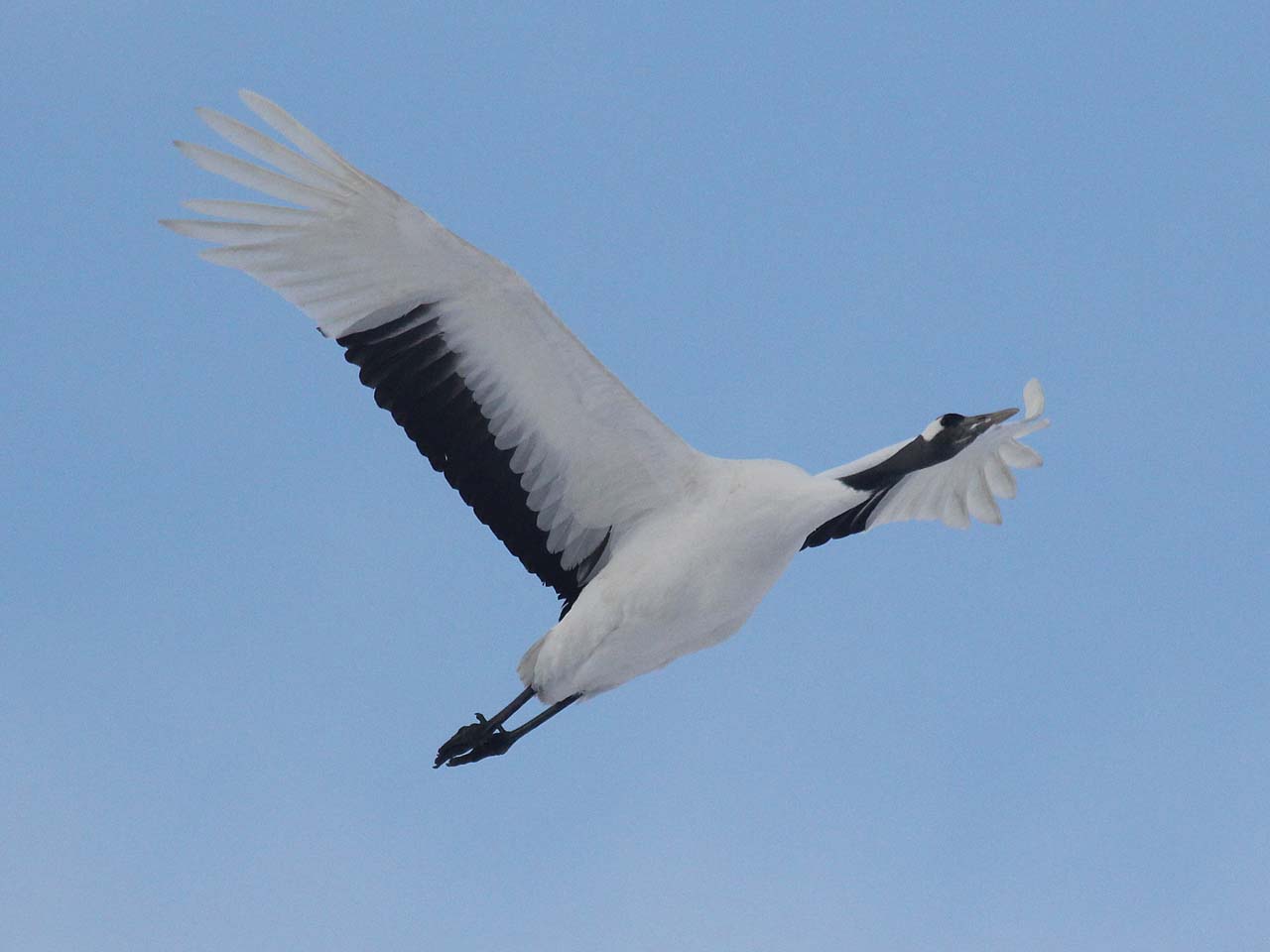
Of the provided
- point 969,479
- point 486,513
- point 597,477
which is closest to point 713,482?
point 597,477

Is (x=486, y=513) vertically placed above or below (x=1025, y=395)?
above

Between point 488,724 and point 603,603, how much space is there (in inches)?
49.1

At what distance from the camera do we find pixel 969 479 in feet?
44.4

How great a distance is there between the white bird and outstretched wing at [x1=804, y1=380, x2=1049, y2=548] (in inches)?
43.5

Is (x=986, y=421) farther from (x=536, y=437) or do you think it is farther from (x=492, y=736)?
(x=492, y=736)

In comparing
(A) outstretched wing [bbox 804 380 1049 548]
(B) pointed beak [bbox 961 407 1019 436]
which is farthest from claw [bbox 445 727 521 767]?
(B) pointed beak [bbox 961 407 1019 436]

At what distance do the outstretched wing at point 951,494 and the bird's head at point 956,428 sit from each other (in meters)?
1.35

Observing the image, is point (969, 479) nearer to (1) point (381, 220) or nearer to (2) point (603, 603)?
(2) point (603, 603)

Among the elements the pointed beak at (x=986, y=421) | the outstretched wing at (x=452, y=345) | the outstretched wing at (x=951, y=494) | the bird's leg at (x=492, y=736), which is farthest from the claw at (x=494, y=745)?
the pointed beak at (x=986, y=421)

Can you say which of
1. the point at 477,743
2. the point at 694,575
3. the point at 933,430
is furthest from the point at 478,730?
the point at 933,430

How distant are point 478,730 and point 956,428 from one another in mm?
3672

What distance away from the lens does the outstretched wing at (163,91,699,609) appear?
11195 millimetres

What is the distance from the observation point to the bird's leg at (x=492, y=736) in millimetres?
12211

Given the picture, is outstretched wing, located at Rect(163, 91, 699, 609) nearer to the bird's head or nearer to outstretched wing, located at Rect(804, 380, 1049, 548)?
the bird's head
